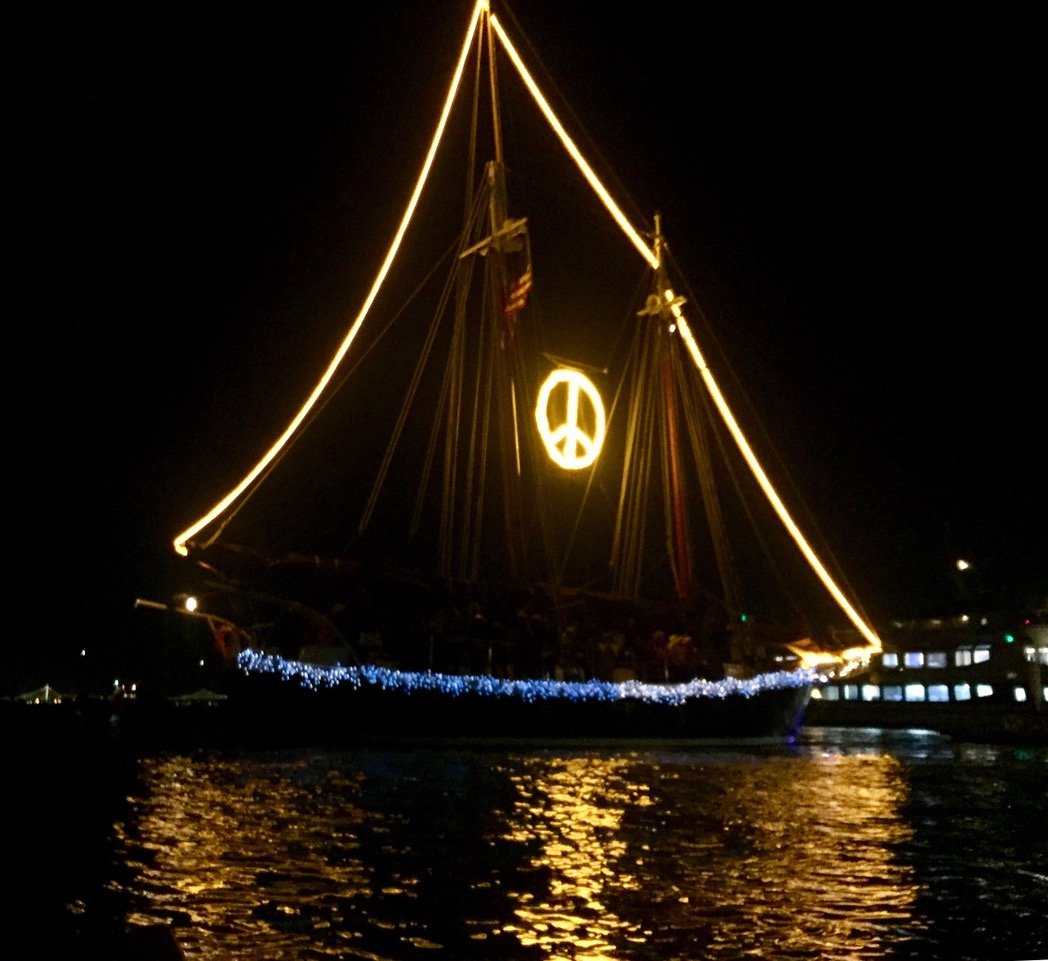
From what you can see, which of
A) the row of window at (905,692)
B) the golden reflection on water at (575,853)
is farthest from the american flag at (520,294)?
the row of window at (905,692)

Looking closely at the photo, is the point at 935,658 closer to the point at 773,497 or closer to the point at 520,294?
the point at 773,497

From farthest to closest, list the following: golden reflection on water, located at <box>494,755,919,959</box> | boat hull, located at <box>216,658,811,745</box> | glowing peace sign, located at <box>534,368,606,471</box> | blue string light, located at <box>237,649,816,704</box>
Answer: glowing peace sign, located at <box>534,368,606,471</box> → boat hull, located at <box>216,658,811,745</box> → blue string light, located at <box>237,649,816,704</box> → golden reflection on water, located at <box>494,755,919,959</box>

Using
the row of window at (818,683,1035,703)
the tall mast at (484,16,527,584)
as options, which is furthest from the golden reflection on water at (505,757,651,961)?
the row of window at (818,683,1035,703)

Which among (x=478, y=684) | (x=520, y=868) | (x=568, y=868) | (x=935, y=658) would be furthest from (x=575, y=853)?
(x=935, y=658)

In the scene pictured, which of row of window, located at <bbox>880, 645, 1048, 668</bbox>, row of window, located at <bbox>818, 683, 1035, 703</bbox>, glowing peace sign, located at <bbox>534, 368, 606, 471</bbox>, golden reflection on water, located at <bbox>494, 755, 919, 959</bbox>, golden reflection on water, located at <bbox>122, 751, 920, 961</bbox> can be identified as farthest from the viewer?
row of window, located at <bbox>880, 645, 1048, 668</bbox>

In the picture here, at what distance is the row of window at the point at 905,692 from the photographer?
63.3 meters

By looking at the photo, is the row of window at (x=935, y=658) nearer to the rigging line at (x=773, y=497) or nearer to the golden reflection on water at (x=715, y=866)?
the rigging line at (x=773, y=497)

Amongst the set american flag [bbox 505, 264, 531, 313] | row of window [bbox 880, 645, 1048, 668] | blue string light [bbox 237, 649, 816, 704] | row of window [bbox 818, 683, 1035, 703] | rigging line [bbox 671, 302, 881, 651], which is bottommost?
row of window [bbox 818, 683, 1035, 703]

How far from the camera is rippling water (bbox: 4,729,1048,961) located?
7.16 metres

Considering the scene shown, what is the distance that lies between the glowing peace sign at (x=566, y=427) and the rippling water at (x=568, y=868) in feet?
49.7

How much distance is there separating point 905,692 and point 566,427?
1706 inches

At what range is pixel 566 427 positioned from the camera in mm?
32469

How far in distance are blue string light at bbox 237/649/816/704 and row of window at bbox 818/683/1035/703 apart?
35682 mm

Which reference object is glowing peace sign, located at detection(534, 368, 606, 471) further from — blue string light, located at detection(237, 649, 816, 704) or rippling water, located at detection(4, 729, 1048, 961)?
rippling water, located at detection(4, 729, 1048, 961)
